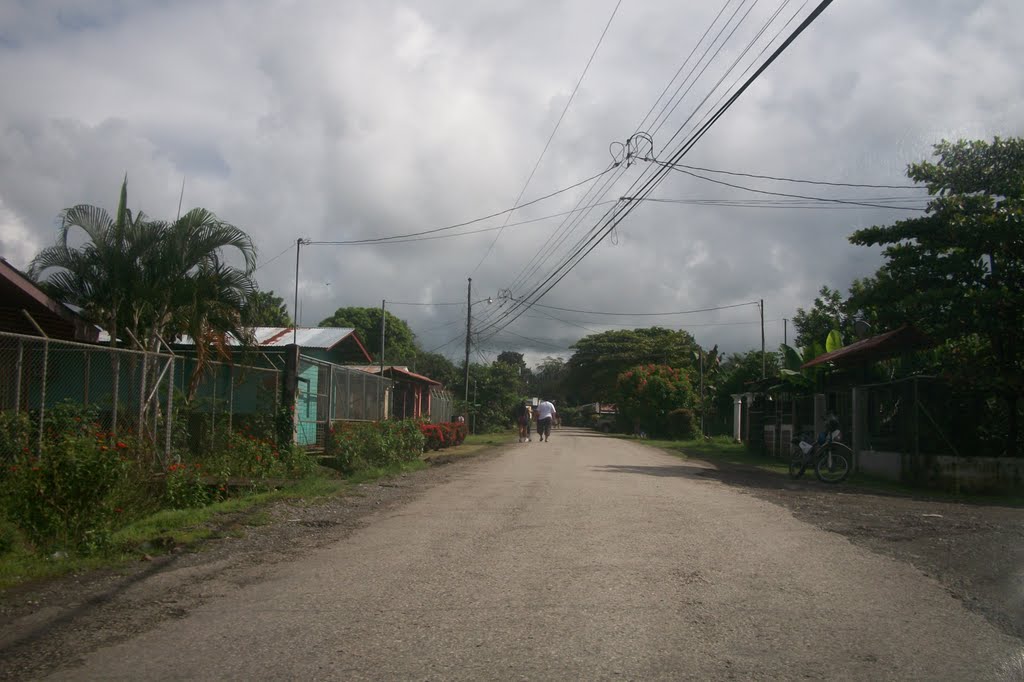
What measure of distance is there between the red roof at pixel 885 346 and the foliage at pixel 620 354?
45.3 meters

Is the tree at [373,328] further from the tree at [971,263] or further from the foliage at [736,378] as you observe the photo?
the tree at [971,263]

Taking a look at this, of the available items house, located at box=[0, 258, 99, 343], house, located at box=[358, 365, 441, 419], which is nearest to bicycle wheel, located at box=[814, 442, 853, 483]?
house, located at box=[0, 258, 99, 343]

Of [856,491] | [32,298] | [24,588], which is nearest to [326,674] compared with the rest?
[24,588]

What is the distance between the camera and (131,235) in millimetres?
14055

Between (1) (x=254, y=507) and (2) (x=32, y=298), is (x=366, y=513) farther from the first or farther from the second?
(2) (x=32, y=298)

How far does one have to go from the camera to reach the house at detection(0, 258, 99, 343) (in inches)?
440

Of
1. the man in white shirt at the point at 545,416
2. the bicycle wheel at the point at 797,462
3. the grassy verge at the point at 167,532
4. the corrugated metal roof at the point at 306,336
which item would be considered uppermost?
the corrugated metal roof at the point at 306,336

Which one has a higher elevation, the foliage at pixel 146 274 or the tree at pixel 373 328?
the tree at pixel 373 328

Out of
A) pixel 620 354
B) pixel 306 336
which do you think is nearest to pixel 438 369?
pixel 620 354

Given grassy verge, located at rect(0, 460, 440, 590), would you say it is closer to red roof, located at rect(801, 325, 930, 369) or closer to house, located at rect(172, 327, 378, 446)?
house, located at rect(172, 327, 378, 446)

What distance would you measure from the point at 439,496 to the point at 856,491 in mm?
7623

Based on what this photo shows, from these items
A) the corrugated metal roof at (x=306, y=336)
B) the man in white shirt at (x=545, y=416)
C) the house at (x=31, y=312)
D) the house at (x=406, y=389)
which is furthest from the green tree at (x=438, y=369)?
the house at (x=31, y=312)

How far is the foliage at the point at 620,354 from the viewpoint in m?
66.9

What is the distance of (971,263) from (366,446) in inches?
485
